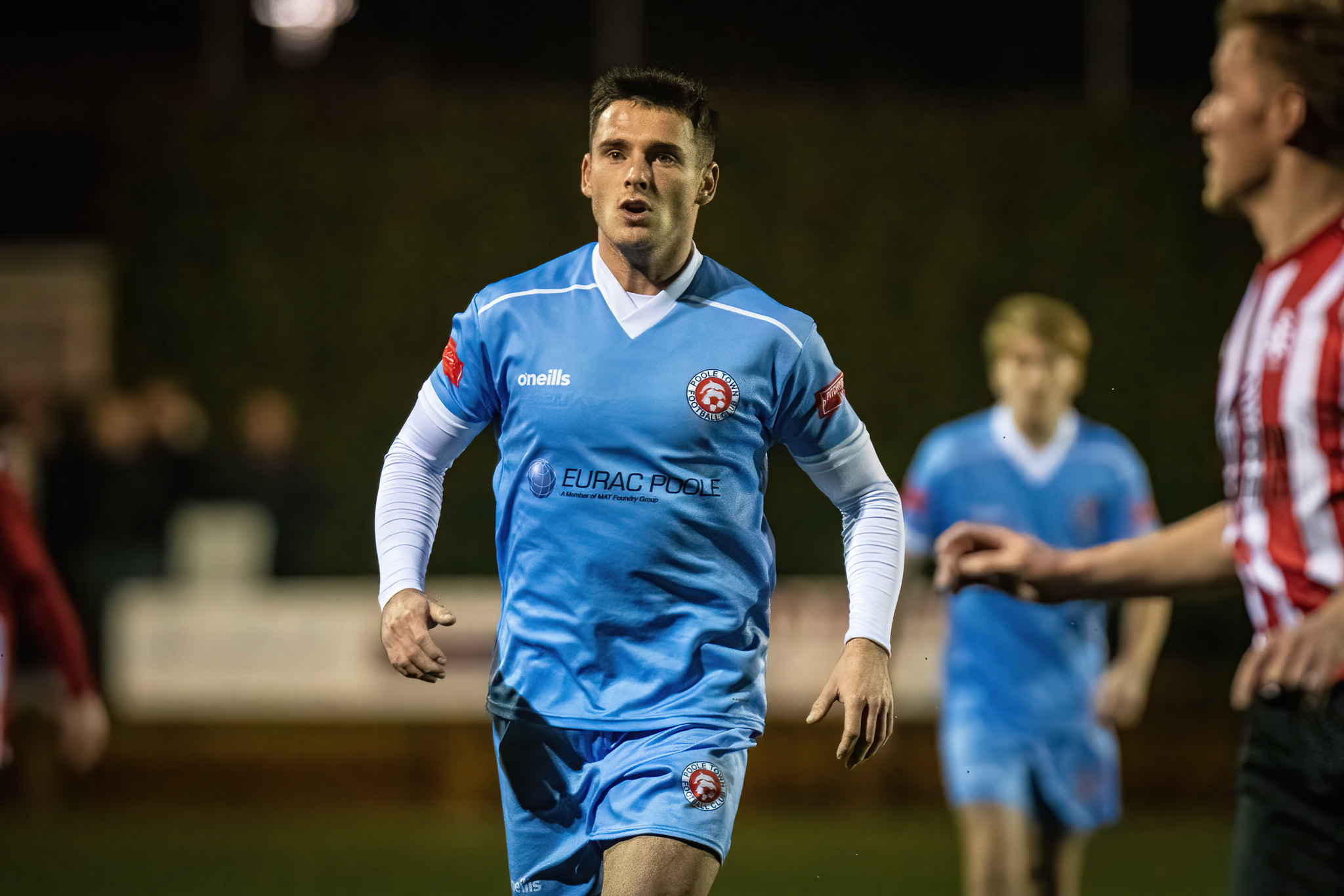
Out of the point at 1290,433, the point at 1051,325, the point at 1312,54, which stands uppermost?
the point at 1312,54

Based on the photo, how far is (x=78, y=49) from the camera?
15914 mm

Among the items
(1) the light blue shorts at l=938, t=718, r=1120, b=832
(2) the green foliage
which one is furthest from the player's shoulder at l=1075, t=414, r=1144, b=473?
(2) the green foliage

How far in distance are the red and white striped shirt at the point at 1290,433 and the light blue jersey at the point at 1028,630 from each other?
2703 millimetres

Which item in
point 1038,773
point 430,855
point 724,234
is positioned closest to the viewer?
point 1038,773

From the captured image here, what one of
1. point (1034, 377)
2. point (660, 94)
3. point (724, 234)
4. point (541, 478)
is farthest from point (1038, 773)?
point (724, 234)

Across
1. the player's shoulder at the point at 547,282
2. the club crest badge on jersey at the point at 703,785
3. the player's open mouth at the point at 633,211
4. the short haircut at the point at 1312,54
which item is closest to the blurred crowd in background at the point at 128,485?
the player's shoulder at the point at 547,282

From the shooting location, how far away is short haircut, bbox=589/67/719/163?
3.10m

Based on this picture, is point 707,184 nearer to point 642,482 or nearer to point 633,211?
point 633,211

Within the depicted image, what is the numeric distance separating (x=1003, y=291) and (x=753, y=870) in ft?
17.6

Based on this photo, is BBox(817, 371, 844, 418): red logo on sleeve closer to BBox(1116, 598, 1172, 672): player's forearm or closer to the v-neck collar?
the v-neck collar

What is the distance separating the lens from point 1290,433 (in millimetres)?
2508

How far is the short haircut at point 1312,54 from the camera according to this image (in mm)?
2500

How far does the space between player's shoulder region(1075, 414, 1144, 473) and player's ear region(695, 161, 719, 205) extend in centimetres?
282

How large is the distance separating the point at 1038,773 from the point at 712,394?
9.24ft
